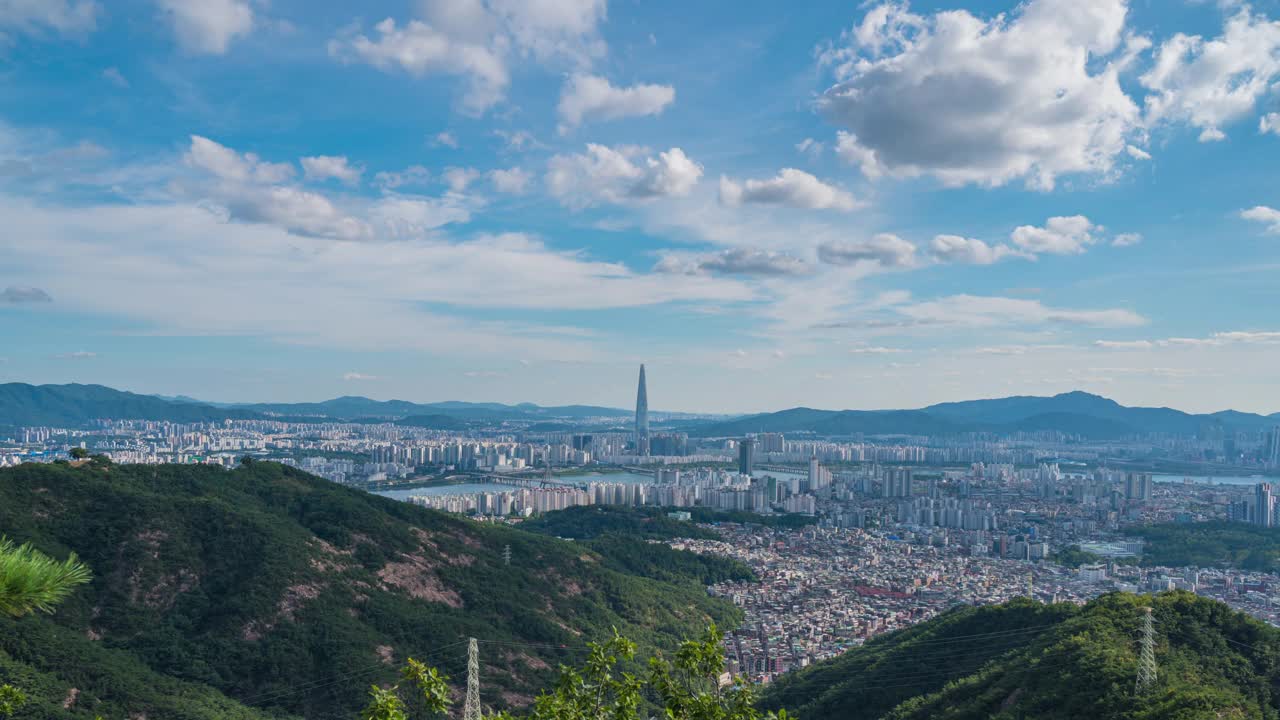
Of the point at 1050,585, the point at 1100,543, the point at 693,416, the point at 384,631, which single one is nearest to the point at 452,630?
the point at 384,631

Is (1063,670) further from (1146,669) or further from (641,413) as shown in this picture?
(641,413)

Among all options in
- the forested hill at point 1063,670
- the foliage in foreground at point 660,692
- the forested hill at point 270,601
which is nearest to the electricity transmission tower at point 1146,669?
the forested hill at point 1063,670

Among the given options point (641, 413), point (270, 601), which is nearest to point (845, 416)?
point (641, 413)

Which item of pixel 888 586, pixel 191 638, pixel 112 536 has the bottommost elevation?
pixel 888 586

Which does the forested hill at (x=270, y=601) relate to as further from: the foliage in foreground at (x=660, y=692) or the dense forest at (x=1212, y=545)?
the dense forest at (x=1212, y=545)

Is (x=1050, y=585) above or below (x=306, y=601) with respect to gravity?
below

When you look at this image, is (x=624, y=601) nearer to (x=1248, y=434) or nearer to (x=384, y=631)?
(x=384, y=631)
